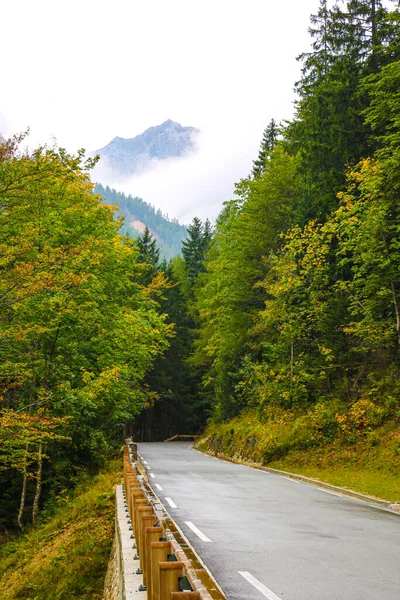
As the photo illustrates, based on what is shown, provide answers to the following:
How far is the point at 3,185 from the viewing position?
13.2 m

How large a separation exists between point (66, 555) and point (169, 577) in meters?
9.10

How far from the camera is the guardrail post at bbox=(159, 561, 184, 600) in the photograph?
12.5ft

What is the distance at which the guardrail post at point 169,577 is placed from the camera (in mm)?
3814

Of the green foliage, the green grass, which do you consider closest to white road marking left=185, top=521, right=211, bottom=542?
the green grass

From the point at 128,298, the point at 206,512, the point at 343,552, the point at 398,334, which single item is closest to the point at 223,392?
the point at 128,298

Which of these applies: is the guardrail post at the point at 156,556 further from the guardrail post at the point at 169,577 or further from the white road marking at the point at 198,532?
the white road marking at the point at 198,532

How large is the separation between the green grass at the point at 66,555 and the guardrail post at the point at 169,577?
23.4 ft

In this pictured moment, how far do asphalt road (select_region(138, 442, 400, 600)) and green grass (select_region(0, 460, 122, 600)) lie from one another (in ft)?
5.35

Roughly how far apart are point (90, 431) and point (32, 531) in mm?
5901

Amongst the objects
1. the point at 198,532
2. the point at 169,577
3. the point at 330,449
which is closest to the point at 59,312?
the point at 198,532

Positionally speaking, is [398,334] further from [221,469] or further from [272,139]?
[272,139]

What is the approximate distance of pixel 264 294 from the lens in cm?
3341

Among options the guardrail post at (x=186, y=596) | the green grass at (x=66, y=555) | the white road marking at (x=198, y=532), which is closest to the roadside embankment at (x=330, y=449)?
the white road marking at (x=198, y=532)

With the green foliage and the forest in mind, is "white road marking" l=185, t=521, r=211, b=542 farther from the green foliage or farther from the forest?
the forest
